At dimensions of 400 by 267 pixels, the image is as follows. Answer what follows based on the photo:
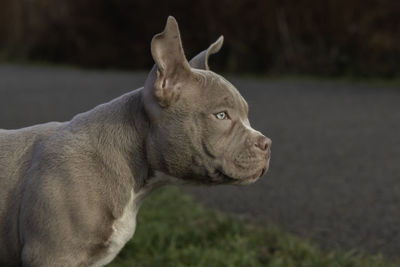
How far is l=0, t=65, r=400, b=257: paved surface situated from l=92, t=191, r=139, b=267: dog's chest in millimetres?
2218

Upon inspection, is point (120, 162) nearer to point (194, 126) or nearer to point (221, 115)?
point (194, 126)

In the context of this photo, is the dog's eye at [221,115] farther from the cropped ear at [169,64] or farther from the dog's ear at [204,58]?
the dog's ear at [204,58]

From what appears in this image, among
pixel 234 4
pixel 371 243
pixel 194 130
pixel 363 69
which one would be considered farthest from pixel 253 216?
pixel 234 4

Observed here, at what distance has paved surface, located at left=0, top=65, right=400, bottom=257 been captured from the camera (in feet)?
18.5

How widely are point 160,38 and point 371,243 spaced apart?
2695 mm

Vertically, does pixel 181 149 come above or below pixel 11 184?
above

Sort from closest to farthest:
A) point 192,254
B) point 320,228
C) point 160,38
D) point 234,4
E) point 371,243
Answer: point 160,38, point 192,254, point 371,243, point 320,228, point 234,4

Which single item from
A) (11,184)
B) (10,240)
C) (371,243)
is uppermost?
(11,184)

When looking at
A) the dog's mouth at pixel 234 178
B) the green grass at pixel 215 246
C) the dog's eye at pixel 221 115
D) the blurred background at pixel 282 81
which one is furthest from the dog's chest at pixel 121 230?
the blurred background at pixel 282 81

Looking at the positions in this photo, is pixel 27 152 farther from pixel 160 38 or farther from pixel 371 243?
pixel 371 243

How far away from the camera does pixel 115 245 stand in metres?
3.23

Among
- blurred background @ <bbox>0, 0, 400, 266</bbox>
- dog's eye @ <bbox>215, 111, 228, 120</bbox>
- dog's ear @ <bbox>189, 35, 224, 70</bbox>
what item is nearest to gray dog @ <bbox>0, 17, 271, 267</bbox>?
dog's eye @ <bbox>215, 111, 228, 120</bbox>

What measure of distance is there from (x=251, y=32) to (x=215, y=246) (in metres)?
11.8

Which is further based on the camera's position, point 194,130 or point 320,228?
point 320,228
